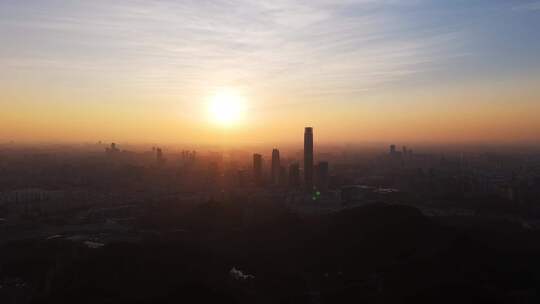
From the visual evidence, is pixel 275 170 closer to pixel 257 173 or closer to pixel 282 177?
pixel 282 177

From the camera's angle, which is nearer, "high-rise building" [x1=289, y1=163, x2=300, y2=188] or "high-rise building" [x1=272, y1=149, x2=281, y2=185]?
"high-rise building" [x1=289, y1=163, x2=300, y2=188]

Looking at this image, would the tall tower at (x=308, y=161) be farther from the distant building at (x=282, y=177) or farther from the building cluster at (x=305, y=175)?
the distant building at (x=282, y=177)

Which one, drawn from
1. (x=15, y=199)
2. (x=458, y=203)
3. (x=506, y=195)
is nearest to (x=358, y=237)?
(x=458, y=203)

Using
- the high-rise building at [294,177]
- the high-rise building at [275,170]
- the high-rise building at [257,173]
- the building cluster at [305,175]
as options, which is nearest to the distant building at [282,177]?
the building cluster at [305,175]

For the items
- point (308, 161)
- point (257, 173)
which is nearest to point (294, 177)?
point (308, 161)

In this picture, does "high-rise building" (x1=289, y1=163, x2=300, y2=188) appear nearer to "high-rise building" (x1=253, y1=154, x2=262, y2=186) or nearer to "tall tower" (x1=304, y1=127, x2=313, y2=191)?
"tall tower" (x1=304, y1=127, x2=313, y2=191)

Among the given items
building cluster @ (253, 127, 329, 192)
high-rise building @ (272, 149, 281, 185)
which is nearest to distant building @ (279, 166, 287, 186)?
building cluster @ (253, 127, 329, 192)

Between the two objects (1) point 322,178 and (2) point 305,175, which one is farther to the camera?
(2) point 305,175

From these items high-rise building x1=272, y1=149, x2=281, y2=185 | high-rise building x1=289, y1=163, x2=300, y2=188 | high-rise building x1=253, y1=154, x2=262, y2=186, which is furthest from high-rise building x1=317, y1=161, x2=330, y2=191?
high-rise building x1=253, y1=154, x2=262, y2=186

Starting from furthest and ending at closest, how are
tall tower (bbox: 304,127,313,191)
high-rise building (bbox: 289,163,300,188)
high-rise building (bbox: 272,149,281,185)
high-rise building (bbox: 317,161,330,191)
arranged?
high-rise building (bbox: 272,149,281,185) → high-rise building (bbox: 289,163,300,188) → tall tower (bbox: 304,127,313,191) → high-rise building (bbox: 317,161,330,191)

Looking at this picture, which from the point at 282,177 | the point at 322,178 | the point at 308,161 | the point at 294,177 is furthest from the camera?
the point at 282,177

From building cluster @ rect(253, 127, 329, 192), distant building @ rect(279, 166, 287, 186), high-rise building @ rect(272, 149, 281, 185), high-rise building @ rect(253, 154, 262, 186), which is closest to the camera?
building cluster @ rect(253, 127, 329, 192)
